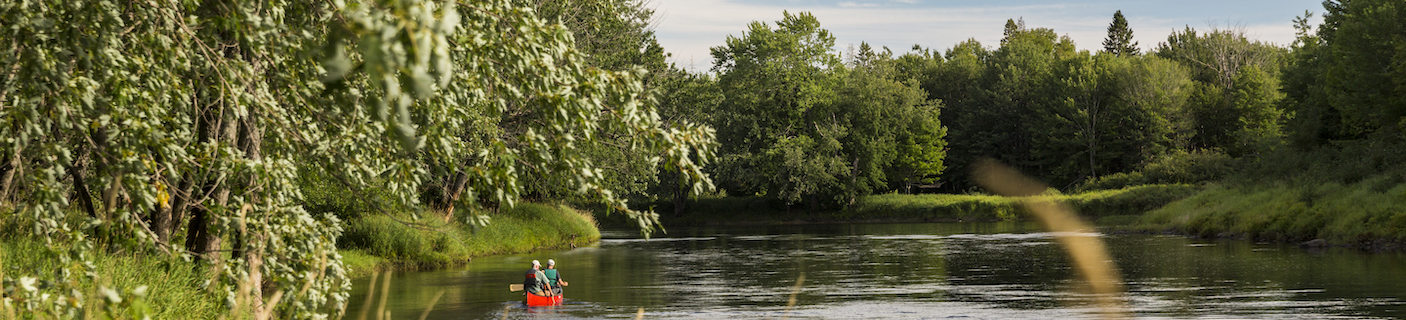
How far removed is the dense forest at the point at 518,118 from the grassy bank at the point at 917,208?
1468 millimetres

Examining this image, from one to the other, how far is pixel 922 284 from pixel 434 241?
1410cm

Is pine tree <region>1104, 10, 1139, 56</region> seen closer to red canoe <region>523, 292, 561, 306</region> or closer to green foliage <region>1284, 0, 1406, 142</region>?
green foliage <region>1284, 0, 1406, 142</region>

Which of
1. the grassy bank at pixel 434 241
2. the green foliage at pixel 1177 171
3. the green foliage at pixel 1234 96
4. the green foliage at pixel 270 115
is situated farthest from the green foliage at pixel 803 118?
the green foliage at pixel 270 115

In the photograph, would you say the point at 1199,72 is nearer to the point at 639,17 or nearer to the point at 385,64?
the point at 639,17

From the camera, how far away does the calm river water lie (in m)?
19.8

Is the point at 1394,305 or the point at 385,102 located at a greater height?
the point at 385,102

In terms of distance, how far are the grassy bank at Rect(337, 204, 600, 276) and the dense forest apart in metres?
1.38

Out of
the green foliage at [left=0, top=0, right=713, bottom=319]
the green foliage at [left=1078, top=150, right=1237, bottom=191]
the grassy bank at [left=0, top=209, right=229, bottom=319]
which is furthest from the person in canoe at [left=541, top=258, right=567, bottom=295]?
the green foliage at [left=1078, top=150, right=1237, bottom=191]

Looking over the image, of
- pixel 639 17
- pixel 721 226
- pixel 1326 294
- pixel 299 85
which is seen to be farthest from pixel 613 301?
pixel 721 226

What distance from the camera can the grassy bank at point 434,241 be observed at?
29.5m

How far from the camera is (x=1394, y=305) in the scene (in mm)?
19078

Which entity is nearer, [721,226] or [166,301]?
[166,301]

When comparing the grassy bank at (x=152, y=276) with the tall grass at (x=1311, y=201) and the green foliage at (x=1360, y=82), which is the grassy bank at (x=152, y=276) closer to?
the tall grass at (x=1311, y=201)

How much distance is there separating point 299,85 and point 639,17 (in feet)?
126
